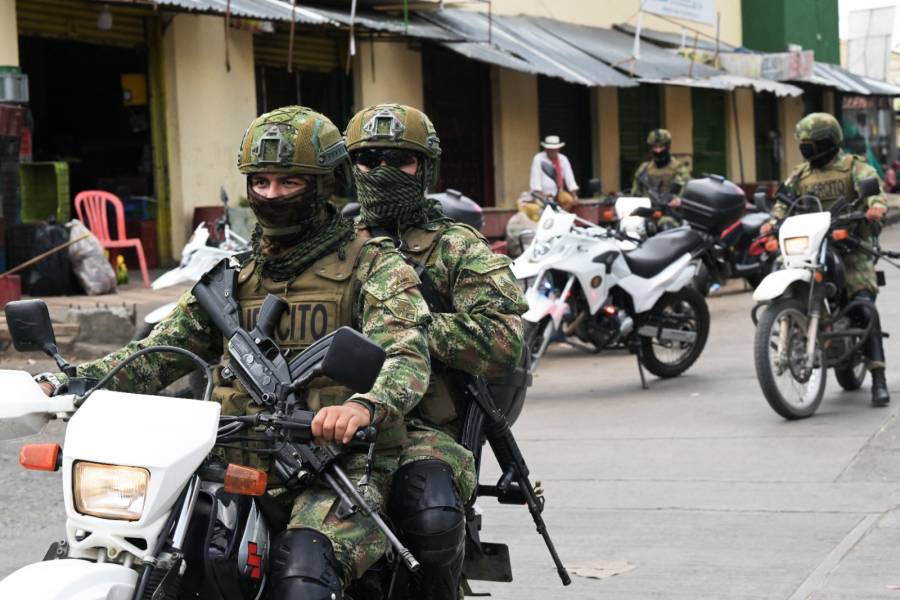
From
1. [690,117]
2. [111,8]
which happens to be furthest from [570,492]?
[690,117]

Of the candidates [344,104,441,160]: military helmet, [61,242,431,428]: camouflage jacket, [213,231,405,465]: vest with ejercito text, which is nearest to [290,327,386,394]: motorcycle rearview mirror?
[61,242,431,428]: camouflage jacket

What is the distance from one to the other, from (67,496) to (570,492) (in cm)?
454

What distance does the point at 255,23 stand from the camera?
15438mm

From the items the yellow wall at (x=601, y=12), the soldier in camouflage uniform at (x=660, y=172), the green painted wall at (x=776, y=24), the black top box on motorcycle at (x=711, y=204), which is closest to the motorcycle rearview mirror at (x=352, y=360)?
the black top box on motorcycle at (x=711, y=204)

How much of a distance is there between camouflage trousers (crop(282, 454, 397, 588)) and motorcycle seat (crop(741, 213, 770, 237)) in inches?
528

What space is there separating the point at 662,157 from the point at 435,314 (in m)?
12.1

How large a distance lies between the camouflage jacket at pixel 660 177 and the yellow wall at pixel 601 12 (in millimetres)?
5496

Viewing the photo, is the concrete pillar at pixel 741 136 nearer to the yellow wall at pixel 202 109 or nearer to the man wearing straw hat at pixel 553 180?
the man wearing straw hat at pixel 553 180

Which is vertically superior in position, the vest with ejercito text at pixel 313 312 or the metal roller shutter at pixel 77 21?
the metal roller shutter at pixel 77 21

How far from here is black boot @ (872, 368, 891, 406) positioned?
9.01 m

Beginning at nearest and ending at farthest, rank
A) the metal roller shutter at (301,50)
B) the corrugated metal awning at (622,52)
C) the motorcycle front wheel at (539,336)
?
the motorcycle front wheel at (539,336)
the metal roller shutter at (301,50)
the corrugated metal awning at (622,52)

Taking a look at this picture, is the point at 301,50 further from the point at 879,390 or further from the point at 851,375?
the point at 879,390

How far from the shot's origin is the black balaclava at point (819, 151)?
30.3 ft

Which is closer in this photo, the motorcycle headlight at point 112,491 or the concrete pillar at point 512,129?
the motorcycle headlight at point 112,491
